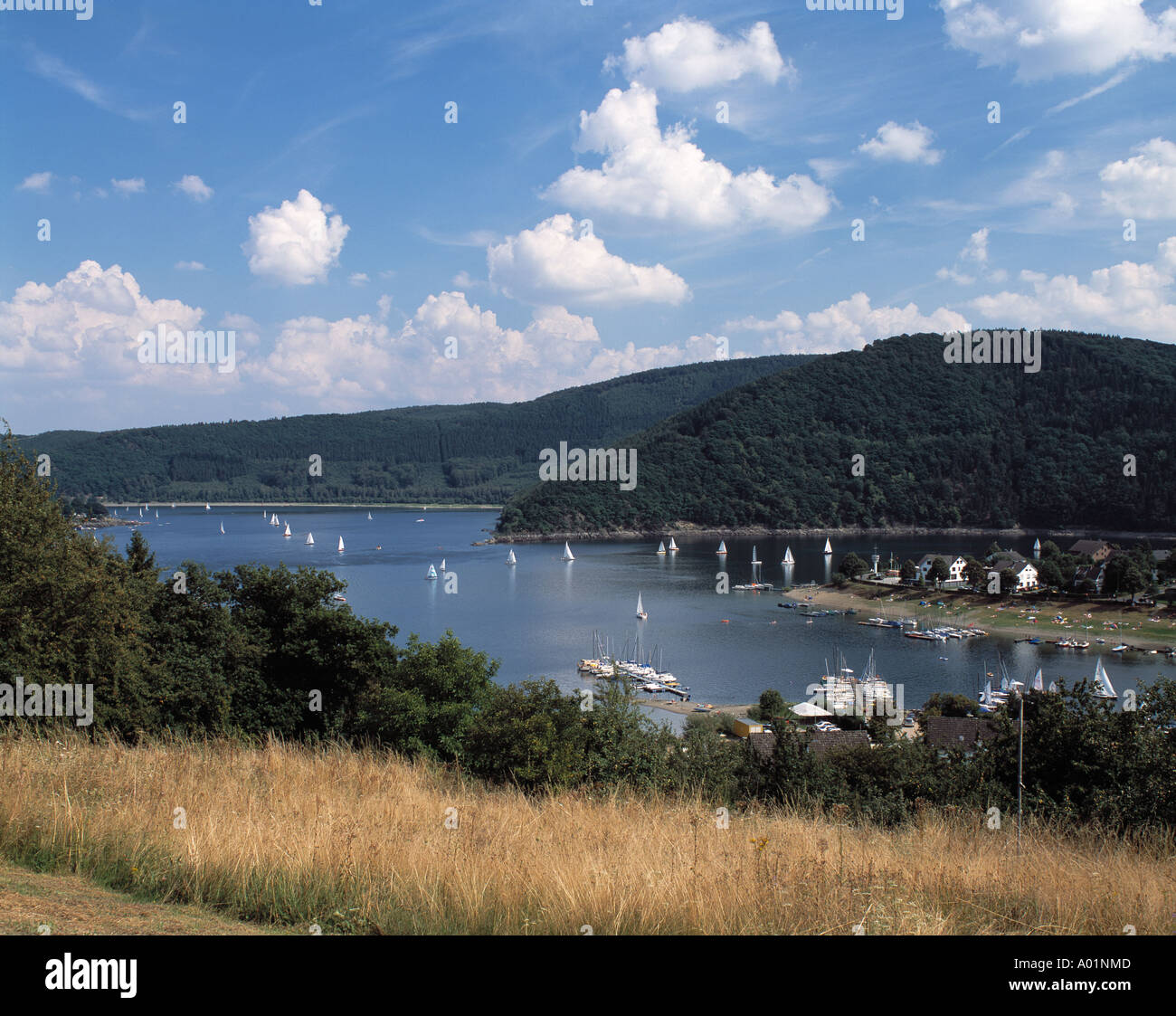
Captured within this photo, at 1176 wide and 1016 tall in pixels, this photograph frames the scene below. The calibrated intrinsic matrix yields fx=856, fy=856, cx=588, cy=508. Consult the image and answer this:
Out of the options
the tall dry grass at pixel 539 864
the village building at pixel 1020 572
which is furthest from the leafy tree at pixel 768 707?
the village building at pixel 1020 572

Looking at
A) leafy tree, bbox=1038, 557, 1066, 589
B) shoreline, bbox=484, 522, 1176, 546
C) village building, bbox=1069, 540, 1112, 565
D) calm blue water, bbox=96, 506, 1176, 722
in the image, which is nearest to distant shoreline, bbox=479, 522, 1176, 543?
shoreline, bbox=484, 522, 1176, 546

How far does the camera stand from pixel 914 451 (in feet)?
419

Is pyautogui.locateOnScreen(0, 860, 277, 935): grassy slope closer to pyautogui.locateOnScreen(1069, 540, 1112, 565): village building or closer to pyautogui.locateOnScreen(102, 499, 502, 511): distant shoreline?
pyautogui.locateOnScreen(1069, 540, 1112, 565): village building

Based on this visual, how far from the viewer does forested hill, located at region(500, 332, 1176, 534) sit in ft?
360

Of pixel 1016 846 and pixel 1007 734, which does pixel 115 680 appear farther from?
Answer: pixel 1007 734

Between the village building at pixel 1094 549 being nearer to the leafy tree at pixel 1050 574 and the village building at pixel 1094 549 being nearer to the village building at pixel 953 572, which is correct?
the village building at pixel 953 572

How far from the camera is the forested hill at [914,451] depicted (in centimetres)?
10969

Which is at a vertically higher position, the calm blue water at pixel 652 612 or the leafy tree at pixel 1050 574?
the leafy tree at pixel 1050 574

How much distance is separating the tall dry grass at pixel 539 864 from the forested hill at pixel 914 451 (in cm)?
10439

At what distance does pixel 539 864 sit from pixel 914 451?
134 metres

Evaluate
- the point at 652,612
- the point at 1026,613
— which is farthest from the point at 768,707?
the point at 1026,613

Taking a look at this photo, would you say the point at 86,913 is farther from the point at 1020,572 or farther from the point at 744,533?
the point at 744,533
